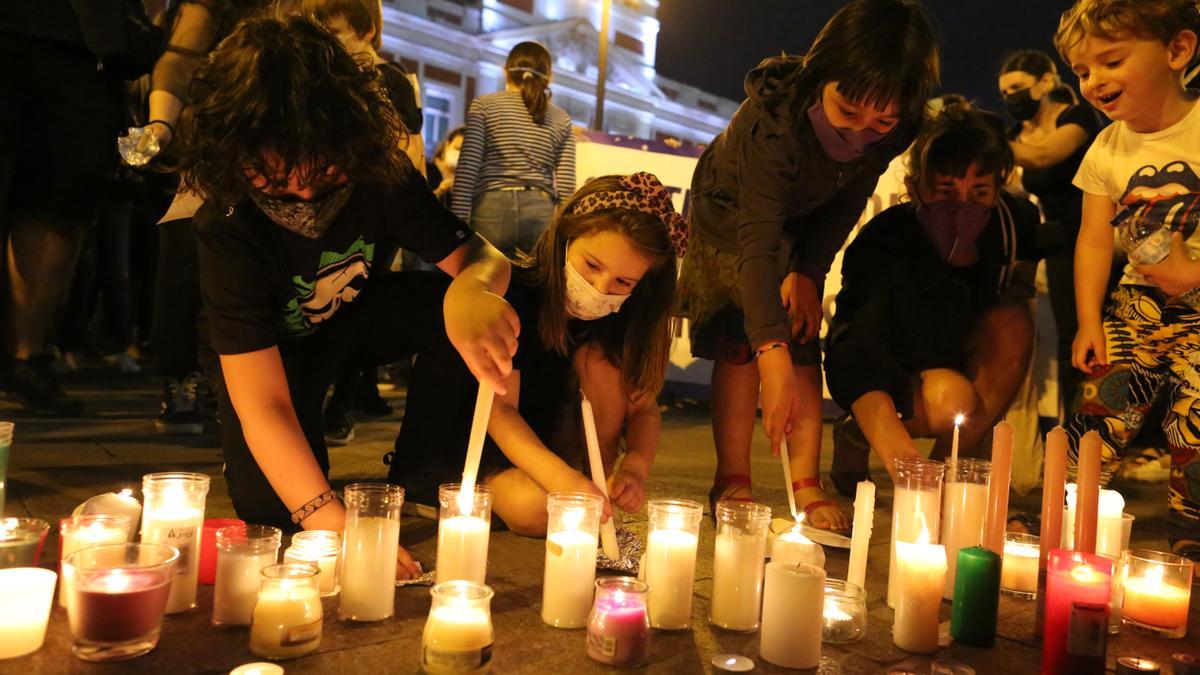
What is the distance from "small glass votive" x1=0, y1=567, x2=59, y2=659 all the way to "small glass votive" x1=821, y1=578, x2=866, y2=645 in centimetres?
140

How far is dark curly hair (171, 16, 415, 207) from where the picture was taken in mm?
2100

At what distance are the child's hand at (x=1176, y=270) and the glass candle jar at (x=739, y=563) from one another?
5.85ft

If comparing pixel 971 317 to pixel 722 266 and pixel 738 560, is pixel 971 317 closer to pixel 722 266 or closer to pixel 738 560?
pixel 722 266

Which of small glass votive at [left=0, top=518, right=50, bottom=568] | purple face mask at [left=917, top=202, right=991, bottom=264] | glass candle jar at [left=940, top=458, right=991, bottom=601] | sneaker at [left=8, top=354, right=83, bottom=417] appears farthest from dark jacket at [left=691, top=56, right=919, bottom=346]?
sneaker at [left=8, top=354, right=83, bottom=417]

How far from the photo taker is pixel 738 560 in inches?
76.1

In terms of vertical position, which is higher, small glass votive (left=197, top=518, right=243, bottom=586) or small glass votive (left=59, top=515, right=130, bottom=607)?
small glass votive (left=59, top=515, right=130, bottom=607)

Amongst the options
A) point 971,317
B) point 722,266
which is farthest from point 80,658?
point 971,317

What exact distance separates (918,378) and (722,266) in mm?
818

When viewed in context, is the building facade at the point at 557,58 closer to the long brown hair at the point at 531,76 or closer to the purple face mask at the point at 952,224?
the long brown hair at the point at 531,76

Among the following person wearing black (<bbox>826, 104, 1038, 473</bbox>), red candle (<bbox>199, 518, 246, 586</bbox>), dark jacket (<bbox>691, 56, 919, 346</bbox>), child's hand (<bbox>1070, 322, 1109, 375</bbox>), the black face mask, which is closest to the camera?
red candle (<bbox>199, 518, 246, 586</bbox>)

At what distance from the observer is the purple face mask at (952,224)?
3.43 meters

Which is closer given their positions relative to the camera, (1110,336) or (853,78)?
(853,78)

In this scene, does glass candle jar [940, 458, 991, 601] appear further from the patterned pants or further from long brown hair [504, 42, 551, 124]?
long brown hair [504, 42, 551, 124]

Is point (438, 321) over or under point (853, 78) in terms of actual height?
under
